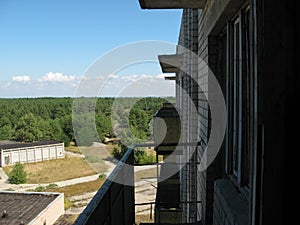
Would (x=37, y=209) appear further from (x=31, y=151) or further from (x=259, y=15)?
(x=31, y=151)

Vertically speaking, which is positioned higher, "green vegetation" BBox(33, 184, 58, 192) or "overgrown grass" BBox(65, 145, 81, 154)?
"overgrown grass" BBox(65, 145, 81, 154)

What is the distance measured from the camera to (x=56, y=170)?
35.6 metres

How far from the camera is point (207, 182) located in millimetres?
3045

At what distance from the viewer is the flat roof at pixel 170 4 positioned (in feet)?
9.87

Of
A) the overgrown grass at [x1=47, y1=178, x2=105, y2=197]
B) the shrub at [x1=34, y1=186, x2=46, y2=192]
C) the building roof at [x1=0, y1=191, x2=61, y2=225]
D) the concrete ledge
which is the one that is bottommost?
the shrub at [x1=34, y1=186, x2=46, y2=192]

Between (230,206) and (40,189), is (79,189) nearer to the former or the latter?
(40,189)

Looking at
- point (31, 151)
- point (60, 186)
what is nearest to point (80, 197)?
point (60, 186)

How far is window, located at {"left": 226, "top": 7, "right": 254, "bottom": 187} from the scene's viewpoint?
6.40ft

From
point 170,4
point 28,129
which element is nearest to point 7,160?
point 28,129

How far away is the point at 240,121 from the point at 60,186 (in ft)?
96.0

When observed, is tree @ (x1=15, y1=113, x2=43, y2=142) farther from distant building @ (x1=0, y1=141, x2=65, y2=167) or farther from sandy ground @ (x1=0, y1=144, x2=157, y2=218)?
sandy ground @ (x1=0, y1=144, x2=157, y2=218)

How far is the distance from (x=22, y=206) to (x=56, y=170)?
22.2m

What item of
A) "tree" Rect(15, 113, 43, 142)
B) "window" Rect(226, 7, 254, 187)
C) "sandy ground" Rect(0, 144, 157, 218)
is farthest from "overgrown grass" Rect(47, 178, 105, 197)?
"window" Rect(226, 7, 254, 187)

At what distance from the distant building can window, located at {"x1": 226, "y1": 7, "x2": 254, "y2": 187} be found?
120 feet
